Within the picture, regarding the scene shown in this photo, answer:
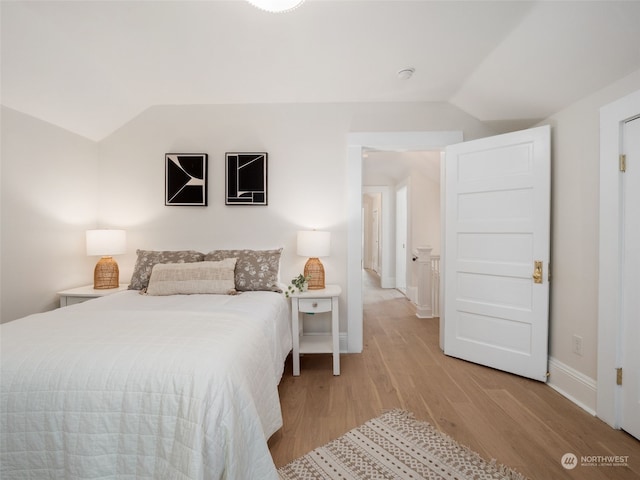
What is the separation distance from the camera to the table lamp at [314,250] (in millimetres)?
2521

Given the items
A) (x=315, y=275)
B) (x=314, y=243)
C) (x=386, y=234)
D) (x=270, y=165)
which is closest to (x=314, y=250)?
(x=314, y=243)

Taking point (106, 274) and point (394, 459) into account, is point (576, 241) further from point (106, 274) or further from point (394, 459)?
point (106, 274)

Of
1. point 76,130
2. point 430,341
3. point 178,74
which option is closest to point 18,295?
point 76,130

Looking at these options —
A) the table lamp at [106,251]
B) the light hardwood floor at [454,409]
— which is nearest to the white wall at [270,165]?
the table lamp at [106,251]

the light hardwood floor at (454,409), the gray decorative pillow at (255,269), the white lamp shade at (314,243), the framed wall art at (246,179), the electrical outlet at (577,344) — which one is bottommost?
the light hardwood floor at (454,409)

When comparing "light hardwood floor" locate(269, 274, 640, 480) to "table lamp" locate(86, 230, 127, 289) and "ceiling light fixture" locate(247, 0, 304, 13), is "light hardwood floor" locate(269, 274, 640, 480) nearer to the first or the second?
"table lamp" locate(86, 230, 127, 289)

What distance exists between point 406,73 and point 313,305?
6.76 ft

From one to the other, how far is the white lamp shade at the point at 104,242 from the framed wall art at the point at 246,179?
3.57 feet

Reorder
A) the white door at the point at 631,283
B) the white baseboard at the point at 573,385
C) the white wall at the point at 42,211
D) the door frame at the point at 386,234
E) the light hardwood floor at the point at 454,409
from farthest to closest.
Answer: the door frame at the point at 386,234 → the white wall at the point at 42,211 → the white baseboard at the point at 573,385 → the white door at the point at 631,283 → the light hardwood floor at the point at 454,409

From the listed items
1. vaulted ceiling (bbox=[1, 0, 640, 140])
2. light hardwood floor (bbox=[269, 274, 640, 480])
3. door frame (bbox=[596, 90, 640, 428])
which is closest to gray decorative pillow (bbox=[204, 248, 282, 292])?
light hardwood floor (bbox=[269, 274, 640, 480])

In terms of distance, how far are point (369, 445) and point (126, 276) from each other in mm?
2746

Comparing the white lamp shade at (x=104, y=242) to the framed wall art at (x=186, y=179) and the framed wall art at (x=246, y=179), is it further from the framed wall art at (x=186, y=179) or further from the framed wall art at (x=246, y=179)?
the framed wall art at (x=246, y=179)

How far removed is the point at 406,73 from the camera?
2320 mm

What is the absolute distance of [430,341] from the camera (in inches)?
121
